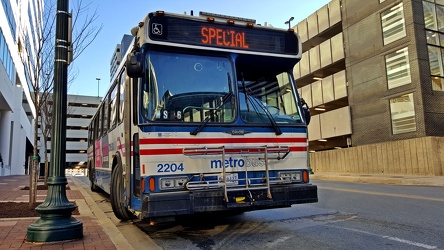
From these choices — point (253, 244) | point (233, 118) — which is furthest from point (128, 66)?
point (253, 244)

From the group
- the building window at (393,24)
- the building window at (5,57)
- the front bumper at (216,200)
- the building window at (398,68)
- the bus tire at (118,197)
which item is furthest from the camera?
the building window at (5,57)

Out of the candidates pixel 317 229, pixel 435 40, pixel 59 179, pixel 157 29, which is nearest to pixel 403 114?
pixel 435 40

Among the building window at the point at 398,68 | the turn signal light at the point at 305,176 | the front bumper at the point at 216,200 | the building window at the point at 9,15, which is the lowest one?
the front bumper at the point at 216,200

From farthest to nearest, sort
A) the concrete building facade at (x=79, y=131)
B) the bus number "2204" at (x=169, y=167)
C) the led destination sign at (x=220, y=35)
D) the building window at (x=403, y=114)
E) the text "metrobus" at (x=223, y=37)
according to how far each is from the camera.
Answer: the concrete building facade at (x=79, y=131), the building window at (x=403, y=114), the text "metrobus" at (x=223, y=37), the led destination sign at (x=220, y=35), the bus number "2204" at (x=169, y=167)

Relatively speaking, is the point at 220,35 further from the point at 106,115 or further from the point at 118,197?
the point at 106,115

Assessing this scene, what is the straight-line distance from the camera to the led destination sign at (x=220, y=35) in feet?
19.4

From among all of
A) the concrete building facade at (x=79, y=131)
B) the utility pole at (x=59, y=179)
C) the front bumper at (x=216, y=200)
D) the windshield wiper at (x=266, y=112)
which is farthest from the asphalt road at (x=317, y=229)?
the concrete building facade at (x=79, y=131)

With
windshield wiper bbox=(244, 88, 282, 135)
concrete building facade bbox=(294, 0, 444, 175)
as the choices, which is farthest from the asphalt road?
concrete building facade bbox=(294, 0, 444, 175)

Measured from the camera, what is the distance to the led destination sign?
233 inches

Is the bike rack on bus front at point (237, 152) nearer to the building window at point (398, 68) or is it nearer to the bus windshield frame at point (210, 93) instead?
the bus windshield frame at point (210, 93)

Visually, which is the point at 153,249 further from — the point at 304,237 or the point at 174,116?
the point at 304,237

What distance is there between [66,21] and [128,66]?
160cm

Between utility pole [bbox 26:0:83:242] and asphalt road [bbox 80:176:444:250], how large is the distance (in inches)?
56.2

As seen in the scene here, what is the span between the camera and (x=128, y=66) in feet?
18.1
